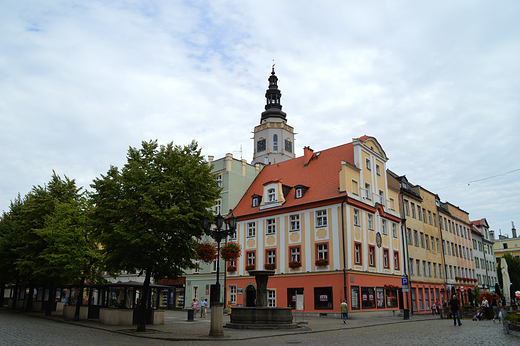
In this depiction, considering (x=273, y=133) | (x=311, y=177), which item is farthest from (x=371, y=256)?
(x=273, y=133)

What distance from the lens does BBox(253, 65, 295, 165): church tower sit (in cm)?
6725

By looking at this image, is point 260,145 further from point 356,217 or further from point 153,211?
point 153,211

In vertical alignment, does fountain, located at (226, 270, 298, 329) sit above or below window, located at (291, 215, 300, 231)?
below

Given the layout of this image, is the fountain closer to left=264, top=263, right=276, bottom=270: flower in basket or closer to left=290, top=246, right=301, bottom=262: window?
left=290, top=246, right=301, bottom=262: window

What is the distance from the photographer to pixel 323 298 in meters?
34.2

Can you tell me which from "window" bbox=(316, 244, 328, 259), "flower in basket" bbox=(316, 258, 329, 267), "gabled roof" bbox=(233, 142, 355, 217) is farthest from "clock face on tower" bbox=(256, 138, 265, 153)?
"flower in basket" bbox=(316, 258, 329, 267)

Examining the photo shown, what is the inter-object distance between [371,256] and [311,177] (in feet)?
31.0

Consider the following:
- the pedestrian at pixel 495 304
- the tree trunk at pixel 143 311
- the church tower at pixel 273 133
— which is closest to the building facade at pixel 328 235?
the pedestrian at pixel 495 304

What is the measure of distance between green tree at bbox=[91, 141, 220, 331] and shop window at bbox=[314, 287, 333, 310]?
16.1m

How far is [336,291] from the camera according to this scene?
33594 mm

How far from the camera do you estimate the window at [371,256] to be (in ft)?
122

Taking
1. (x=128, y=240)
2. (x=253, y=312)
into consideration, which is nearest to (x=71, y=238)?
(x=128, y=240)

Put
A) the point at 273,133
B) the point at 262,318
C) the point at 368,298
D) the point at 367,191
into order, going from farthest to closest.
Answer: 1. the point at 273,133
2. the point at 367,191
3. the point at 368,298
4. the point at 262,318

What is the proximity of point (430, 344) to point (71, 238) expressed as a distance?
78.3 ft
